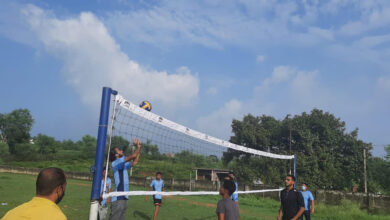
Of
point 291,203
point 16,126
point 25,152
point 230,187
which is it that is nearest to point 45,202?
point 230,187

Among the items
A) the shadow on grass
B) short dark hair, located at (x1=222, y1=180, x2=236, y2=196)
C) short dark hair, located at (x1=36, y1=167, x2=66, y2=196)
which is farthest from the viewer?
the shadow on grass

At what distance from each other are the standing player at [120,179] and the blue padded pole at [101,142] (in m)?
0.59

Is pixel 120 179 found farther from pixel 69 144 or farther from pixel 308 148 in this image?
pixel 69 144

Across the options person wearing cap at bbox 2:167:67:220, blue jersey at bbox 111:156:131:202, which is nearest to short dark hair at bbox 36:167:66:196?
person wearing cap at bbox 2:167:67:220

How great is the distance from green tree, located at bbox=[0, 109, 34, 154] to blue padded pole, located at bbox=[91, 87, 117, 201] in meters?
72.8

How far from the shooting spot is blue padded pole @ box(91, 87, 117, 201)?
424cm

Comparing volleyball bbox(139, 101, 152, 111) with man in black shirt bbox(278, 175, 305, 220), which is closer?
man in black shirt bbox(278, 175, 305, 220)

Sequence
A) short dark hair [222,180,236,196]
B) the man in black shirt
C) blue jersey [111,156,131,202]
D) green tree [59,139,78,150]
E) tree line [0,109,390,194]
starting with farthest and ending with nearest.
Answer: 1. green tree [59,139,78,150]
2. tree line [0,109,390,194]
3. the man in black shirt
4. blue jersey [111,156,131,202]
5. short dark hair [222,180,236,196]

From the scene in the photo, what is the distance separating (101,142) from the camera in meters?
4.41

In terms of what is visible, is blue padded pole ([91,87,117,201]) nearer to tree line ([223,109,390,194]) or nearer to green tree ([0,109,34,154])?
tree line ([223,109,390,194])

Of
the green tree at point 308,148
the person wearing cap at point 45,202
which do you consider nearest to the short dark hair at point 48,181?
the person wearing cap at point 45,202

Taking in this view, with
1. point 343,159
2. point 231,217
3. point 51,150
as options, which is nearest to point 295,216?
point 231,217

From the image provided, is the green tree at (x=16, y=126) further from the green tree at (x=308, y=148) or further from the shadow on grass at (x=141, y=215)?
the shadow on grass at (x=141, y=215)

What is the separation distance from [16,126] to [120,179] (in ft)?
252
